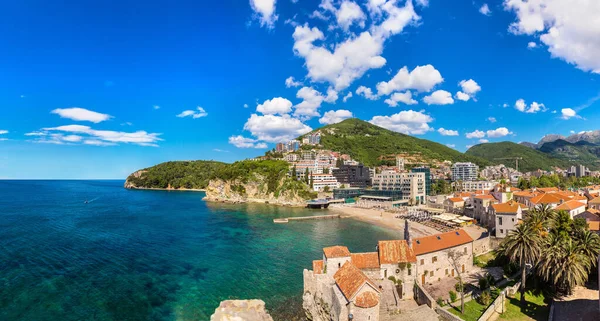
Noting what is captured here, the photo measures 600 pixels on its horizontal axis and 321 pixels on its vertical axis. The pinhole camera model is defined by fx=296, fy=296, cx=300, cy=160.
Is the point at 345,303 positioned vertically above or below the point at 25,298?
above

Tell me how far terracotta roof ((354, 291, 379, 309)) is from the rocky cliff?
95703 millimetres

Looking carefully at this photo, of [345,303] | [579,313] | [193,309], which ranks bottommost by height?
[193,309]

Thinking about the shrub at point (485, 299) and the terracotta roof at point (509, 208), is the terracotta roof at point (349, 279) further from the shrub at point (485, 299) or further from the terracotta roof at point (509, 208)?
the terracotta roof at point (509, 208)

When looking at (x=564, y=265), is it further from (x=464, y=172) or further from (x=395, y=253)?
(x=464, y=172)

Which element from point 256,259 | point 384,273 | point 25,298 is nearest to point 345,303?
point 384,273

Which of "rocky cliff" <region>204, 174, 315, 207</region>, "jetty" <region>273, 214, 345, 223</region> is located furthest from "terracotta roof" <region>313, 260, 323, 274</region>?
"rocky cliff" <region>204, 174, 315, 207</region>

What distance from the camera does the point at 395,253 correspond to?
89.7 ft

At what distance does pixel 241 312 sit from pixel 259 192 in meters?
107

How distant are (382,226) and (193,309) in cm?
5273

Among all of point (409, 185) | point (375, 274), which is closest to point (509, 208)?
point (375, 274)

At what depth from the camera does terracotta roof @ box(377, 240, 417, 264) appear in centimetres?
2680

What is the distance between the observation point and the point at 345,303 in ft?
66.3

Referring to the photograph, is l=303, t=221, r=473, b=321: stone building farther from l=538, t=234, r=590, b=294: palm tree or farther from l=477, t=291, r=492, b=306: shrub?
l=538, t=234, r=590, b=294: palm tree

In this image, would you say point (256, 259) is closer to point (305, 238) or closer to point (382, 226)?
point (305, 238)
